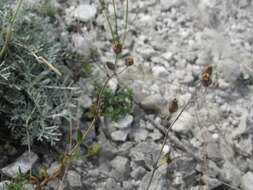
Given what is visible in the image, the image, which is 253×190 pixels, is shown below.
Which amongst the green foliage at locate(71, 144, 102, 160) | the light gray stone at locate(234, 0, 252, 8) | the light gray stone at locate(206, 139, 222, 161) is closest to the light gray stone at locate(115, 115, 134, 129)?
the green foliage at locate(71, 144, 102, 160)

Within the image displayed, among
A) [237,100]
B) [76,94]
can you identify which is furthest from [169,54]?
[76,94]

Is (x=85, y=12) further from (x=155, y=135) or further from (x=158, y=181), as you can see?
(x=158, y=181)

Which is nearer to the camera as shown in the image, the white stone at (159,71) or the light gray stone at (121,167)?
the light gray stone at (121,167)

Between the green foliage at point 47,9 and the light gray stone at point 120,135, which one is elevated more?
the green foliage at point 47,9

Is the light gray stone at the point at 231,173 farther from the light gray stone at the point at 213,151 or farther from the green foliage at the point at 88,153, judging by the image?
the green foliage at the point at 88,153

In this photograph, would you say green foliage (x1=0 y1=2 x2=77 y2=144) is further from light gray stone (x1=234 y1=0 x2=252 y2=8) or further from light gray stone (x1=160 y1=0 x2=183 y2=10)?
light gray stone (x1=234 y1=0 x2=252 y2=8)

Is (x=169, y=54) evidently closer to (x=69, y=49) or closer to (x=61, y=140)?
(x=69, y=49)

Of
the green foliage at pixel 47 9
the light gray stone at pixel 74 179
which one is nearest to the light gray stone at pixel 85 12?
the green foliage at pixel 47 9
